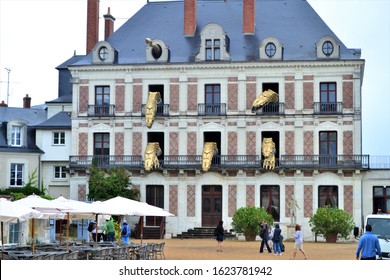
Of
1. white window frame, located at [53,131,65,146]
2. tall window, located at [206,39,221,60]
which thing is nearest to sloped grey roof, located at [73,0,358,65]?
tall window, located at [206,39,221,60]

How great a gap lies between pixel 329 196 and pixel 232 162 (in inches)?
233

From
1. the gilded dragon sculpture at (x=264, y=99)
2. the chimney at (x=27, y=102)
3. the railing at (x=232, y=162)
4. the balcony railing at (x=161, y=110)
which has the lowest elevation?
the railing at (x=232, y=162)

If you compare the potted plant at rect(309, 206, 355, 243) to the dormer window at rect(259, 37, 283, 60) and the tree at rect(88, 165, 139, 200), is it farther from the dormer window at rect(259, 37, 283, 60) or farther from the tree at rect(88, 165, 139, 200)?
the tree at rect(88, 165, 139, 200)

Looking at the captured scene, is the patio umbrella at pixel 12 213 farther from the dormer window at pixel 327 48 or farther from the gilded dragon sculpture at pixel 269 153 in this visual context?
the dormer window at pixel 327 48

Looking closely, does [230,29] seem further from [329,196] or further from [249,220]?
[249,220]

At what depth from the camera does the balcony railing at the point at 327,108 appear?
4459 centimetres

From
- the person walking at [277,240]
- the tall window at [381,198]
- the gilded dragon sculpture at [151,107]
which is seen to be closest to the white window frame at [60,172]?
the gilded dragon sculpture at [151,107]

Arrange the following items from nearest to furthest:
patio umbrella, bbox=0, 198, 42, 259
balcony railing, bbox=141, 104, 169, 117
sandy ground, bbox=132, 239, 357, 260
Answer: patio umbrella, bbox=0, 198, 42, 259
sandy ground, bbox=132, 239, 357, 260
balcony railing, bbox=141, 104, 169, 117

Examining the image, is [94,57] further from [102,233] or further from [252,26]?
[102,233]

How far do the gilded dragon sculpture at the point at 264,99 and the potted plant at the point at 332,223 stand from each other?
710 centimetres

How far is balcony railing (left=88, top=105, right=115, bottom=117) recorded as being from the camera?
46969 millimetres

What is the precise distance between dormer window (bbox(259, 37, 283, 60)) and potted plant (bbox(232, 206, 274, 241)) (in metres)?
9.18
